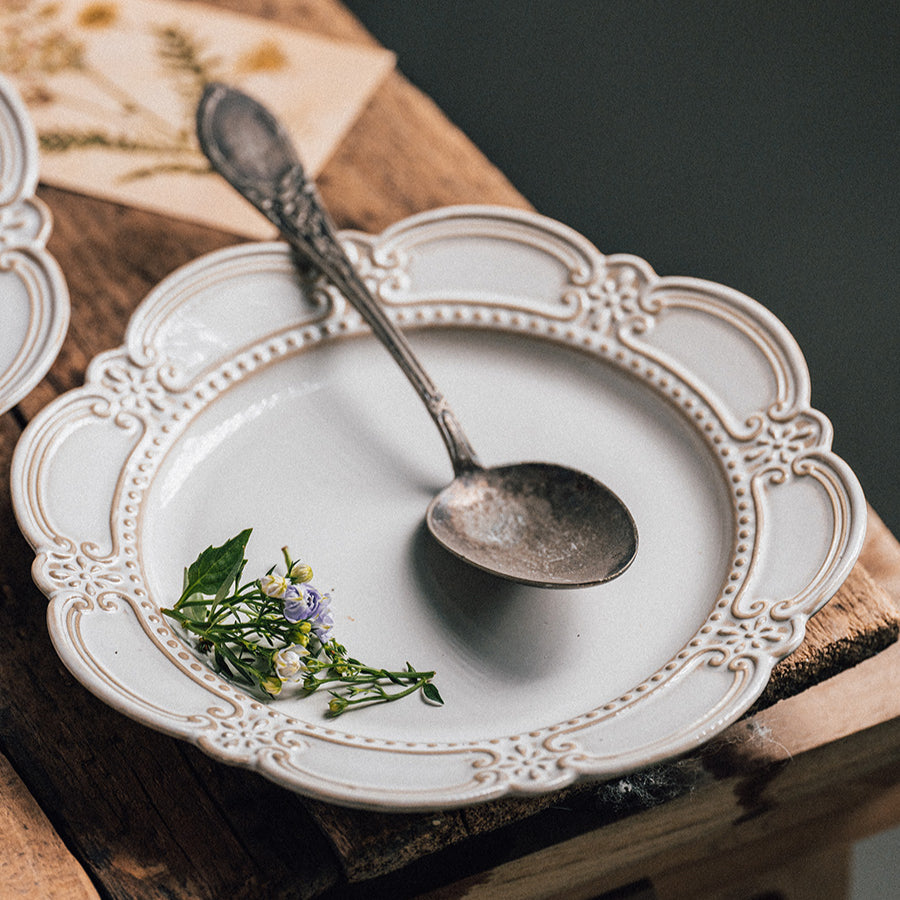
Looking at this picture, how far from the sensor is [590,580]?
581 millimetres

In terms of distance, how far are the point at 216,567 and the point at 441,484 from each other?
161 mm

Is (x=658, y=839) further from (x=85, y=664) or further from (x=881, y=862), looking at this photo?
(x=85, y=664)

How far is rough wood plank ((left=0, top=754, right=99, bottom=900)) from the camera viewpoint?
52cm

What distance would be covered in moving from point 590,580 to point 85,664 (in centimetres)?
26

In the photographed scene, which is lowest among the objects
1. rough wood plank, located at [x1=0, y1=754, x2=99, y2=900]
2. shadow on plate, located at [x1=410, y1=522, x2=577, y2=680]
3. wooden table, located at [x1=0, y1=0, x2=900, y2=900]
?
rough wood plank, located at [x1=0, y1=754, x2=99, y2=900]

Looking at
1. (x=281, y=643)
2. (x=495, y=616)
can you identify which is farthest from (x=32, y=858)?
(x=495, y=616)

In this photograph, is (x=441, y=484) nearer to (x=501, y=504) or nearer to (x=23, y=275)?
(x=501, y=504)

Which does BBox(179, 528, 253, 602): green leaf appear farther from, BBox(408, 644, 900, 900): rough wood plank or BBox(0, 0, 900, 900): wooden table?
BBox(408, 644, 900, 900): rough wood plank

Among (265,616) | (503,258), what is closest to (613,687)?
(265,616)

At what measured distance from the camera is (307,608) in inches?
21.8

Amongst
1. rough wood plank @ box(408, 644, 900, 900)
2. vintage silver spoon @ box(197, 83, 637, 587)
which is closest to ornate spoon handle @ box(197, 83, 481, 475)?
vintage silver spoon @ box(197, 83, 637, 587)

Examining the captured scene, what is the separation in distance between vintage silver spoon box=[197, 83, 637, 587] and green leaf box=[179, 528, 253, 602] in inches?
4.6

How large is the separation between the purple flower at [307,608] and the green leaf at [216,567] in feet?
0.12

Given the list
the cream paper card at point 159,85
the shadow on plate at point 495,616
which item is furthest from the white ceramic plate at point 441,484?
the cream paper card at point 159,85
